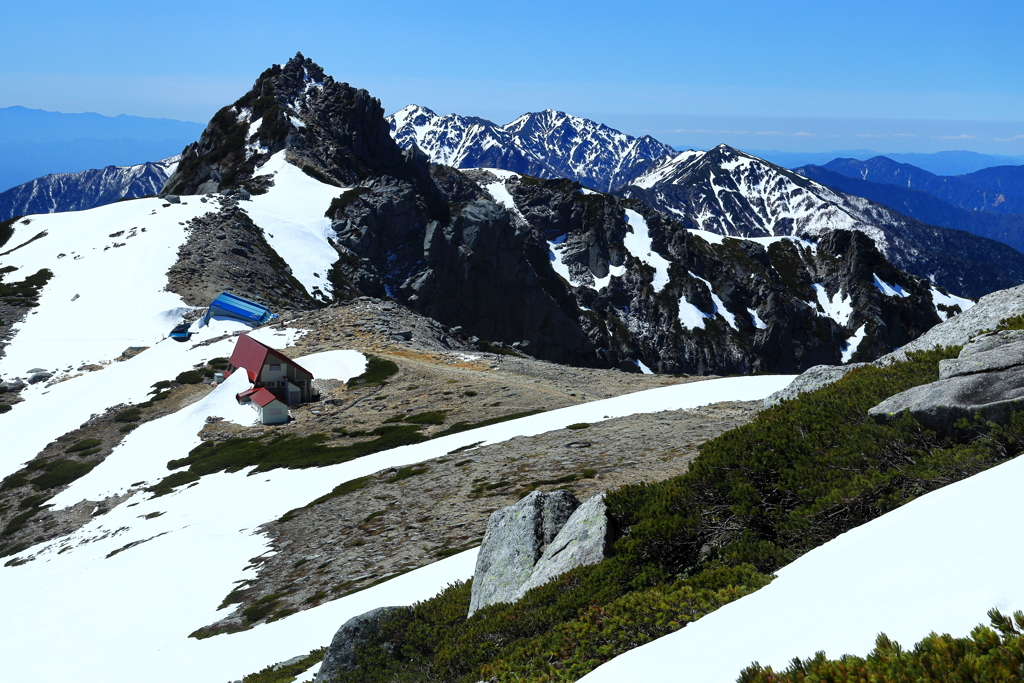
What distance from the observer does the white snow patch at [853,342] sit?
184 m

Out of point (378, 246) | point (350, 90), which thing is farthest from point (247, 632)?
point (350, 90)

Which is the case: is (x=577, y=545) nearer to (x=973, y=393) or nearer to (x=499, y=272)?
(x=973, y=393)

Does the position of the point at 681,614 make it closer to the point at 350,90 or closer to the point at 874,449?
the point at 874,449

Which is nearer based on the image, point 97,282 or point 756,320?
point 97,282

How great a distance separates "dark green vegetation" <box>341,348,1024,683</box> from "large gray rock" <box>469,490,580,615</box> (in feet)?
2.67

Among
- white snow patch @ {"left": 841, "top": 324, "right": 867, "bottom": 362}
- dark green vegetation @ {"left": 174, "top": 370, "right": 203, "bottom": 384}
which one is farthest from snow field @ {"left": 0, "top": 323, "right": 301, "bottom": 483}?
white snow patch @ {"left": 841, "top": 324, "right": 867, "bottom": 362}

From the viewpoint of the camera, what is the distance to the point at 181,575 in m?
23.4

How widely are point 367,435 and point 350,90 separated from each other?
132m

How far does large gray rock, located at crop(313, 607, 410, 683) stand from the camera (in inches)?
452

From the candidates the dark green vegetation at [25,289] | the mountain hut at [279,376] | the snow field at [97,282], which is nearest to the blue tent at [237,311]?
the snow field at [97,282]

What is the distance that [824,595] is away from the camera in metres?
7.23

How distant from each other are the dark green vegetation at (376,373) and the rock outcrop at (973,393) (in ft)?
121

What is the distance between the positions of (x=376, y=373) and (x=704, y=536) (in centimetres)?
3762

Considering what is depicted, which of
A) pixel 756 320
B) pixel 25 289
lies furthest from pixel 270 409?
pixel 756 320
